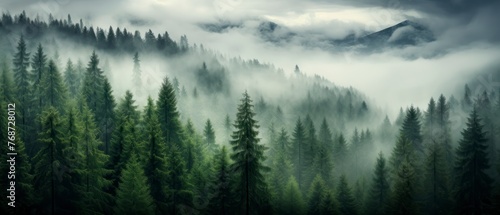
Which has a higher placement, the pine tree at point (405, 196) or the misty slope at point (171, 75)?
the misty slope at point (171, 75)

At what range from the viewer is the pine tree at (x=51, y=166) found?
116ft

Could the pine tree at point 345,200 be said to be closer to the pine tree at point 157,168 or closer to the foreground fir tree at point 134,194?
the pine tree at point 157,168

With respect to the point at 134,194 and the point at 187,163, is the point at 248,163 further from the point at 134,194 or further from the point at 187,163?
the point at 187,163

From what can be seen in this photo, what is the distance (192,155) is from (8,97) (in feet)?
80.3

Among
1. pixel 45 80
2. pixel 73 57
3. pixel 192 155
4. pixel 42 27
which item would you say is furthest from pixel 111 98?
pixel 42 27

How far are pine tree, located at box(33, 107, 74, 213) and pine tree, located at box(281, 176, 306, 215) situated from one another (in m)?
25.6

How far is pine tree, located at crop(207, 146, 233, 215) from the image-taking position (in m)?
40.0

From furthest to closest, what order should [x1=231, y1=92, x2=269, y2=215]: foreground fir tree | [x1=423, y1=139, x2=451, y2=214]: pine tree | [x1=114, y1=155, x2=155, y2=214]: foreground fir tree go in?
[x1=423, y1=139, x2=451, y2=214]: pine tree < [x1=114, y1=155, x2=155, y2=214]: foreground fir tree < [x1=231, y1=92, x2=269, y2=215]: foreground fir tree

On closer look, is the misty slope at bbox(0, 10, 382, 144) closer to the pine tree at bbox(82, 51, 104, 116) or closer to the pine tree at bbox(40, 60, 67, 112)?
the pine tree at bbox(82, 51, 104, 116)

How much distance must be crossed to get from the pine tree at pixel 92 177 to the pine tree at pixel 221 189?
35.1ft

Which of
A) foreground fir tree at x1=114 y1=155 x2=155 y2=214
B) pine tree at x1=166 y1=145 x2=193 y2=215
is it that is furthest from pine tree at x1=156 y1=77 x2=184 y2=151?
foreground fir tree at x1=114 y1=155 x2=155 y2=214

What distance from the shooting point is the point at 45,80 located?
188 feet

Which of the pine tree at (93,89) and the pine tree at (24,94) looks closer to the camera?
the pine tree at (24,94)

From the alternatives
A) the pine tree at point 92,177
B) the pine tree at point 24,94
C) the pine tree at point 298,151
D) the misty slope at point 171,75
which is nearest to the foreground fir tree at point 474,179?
the pine tree at point 298,151
